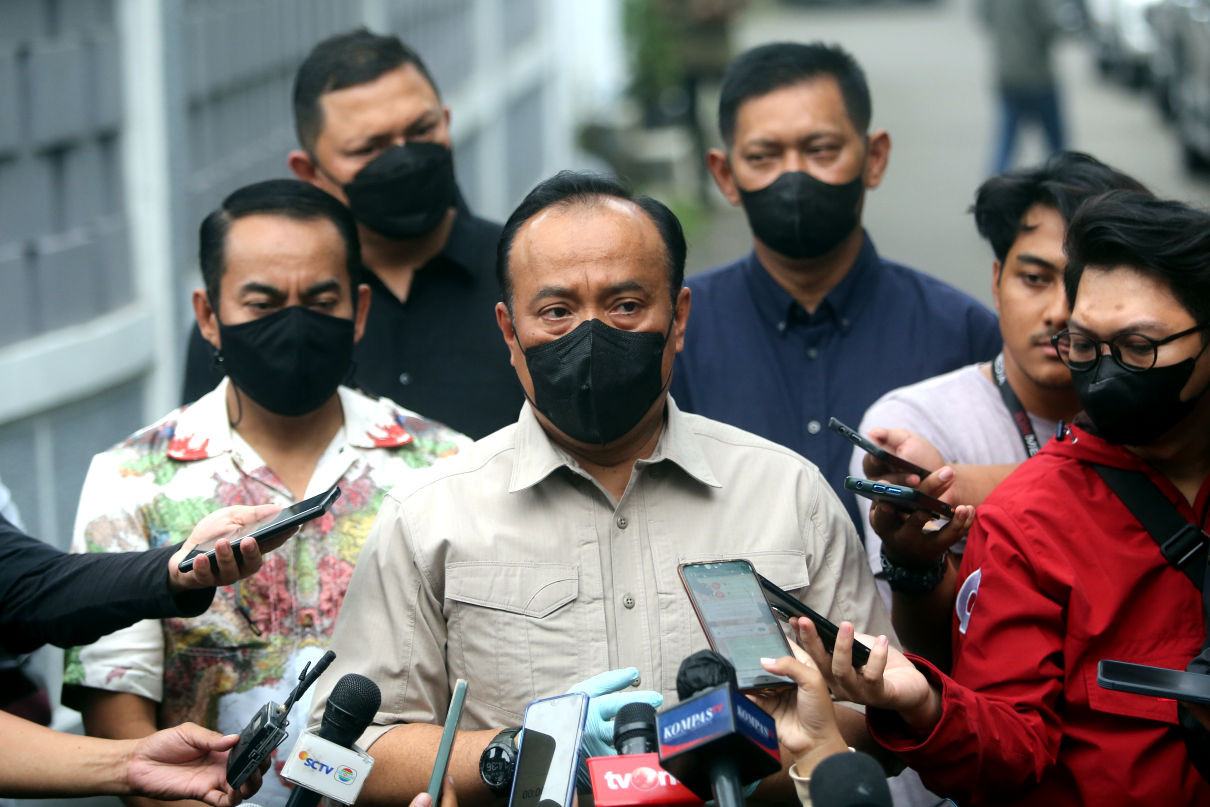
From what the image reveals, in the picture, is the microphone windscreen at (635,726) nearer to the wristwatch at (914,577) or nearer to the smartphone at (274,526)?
the smartphone at (274,526)

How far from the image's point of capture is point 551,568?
9.48 feet

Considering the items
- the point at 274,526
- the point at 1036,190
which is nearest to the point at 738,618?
the point at 274,526

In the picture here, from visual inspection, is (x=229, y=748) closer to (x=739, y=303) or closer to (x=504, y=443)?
(x=504, y=443)

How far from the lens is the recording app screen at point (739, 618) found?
7.43ft

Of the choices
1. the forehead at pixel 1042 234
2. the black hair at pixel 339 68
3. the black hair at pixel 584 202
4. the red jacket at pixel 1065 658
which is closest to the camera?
the red jacket at pixel 1065 658

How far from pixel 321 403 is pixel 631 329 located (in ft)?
3.23

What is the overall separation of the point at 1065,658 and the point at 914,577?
44cm

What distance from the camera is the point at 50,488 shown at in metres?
5.12

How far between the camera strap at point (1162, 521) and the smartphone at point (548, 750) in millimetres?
1171

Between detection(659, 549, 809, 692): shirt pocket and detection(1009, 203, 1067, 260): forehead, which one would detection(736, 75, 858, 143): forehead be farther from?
detection(659, 549, 809, 692): shirt pocket

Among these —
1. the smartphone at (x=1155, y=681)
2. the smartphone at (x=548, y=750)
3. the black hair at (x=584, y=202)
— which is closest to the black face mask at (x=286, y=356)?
the black hair at (x=584, y=202)

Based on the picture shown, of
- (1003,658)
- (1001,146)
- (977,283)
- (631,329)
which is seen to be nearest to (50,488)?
(631,329)

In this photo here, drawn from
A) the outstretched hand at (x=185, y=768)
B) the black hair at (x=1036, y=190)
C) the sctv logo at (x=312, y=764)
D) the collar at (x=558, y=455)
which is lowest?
the outstretched hand at (x=185, y=768)

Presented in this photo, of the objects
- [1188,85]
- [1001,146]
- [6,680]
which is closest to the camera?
[6,680]
